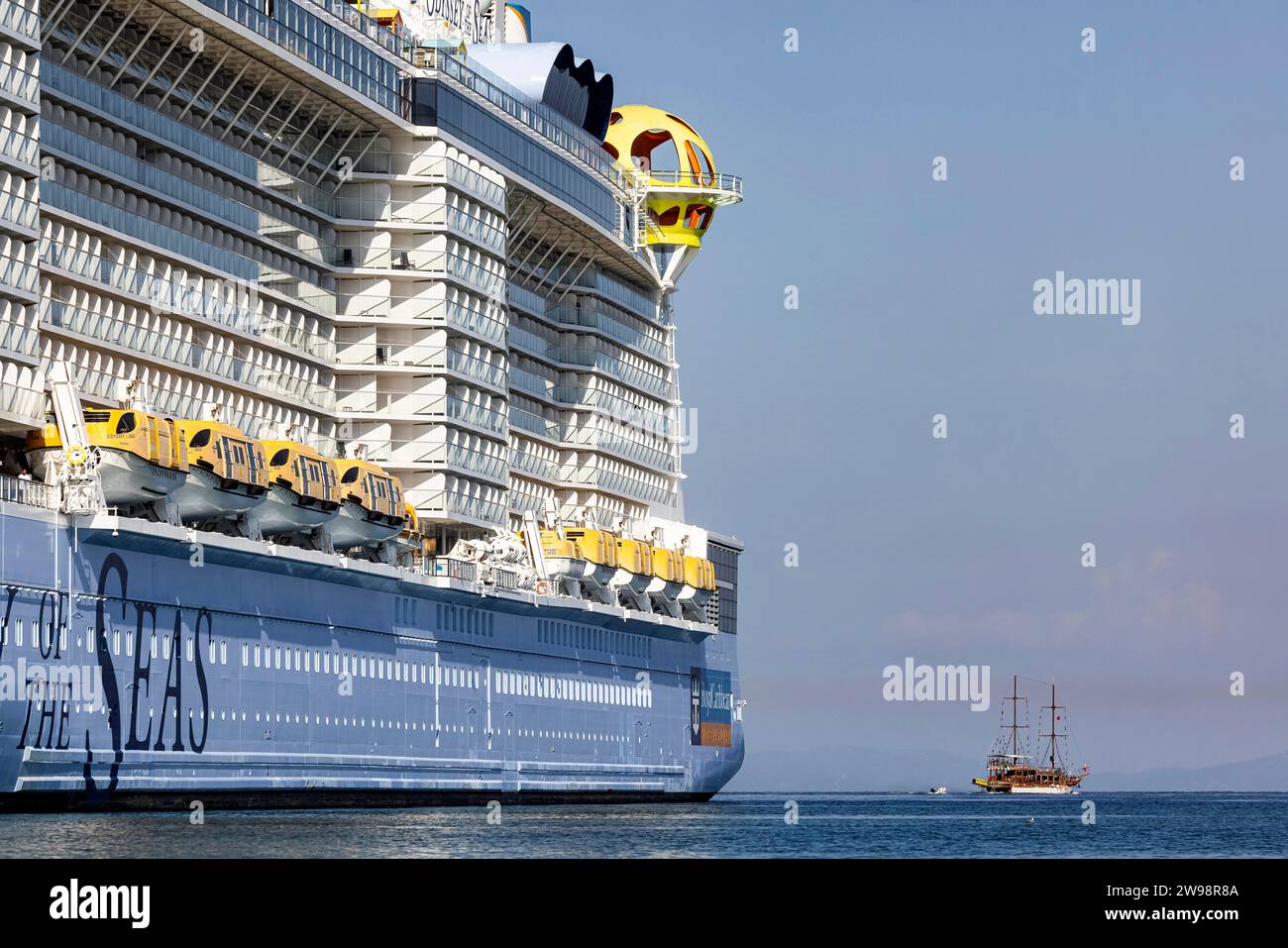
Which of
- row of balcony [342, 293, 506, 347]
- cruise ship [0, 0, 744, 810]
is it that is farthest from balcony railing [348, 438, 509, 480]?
row of balcony [342, 293, 506, 347]

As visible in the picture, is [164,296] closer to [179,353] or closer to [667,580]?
[179,353]

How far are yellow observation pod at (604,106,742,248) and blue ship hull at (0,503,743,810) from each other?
65.0 feet

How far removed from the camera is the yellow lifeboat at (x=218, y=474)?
207 feet

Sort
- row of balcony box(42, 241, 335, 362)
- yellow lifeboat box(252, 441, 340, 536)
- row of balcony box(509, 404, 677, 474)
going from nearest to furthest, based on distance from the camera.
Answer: row of balcony box(42, 241, 335, 362) → yellow lifeboat box(252, 441, 340, 536) → row of balcony box(509, 404, 677, 474)

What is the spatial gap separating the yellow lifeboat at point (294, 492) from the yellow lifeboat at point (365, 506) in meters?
1.33

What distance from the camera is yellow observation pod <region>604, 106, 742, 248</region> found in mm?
111062

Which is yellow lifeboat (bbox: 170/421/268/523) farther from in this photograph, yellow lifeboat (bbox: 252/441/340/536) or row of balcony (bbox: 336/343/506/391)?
row of balcony (bbox: 336/343/506/391)

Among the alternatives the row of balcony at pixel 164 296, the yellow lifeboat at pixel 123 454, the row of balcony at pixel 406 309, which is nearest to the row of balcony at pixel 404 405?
the row of balcony at pixel 164 296

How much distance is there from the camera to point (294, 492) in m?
68.7

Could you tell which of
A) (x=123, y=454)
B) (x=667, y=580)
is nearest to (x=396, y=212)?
(x=667, y=580)

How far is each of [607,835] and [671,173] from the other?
55.8 metres
